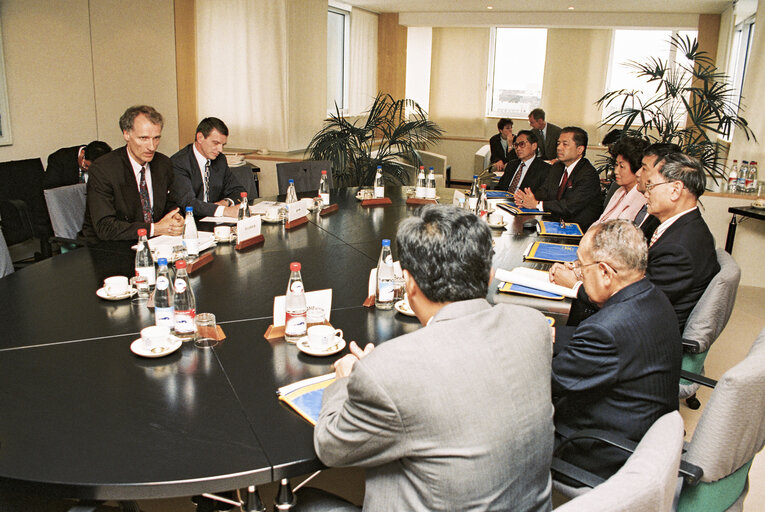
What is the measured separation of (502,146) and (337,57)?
2783mm

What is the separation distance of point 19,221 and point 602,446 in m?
4.50

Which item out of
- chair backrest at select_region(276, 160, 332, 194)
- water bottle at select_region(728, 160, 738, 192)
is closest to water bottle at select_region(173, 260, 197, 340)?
chair backrest at select_region(276, 160, 332, 194)

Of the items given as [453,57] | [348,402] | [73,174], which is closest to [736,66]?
[453,57]

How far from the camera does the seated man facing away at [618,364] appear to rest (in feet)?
6.10

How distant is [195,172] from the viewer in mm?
4285

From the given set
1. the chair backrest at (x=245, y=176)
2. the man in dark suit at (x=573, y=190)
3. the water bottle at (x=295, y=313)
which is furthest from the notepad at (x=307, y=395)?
the chair backrest at (x=245, y=176)

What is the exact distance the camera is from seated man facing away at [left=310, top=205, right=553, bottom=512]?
127cm

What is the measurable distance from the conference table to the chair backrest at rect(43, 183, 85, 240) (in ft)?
2.73

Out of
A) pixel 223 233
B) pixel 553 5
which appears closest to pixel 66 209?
pixel 223 233

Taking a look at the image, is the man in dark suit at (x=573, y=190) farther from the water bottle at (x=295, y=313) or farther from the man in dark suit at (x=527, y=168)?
the water bottle at (x=295, y=313)

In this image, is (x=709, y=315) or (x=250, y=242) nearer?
(x=709, y=315)

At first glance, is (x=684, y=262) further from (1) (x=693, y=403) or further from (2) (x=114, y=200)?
(2) (x=114, y=200)

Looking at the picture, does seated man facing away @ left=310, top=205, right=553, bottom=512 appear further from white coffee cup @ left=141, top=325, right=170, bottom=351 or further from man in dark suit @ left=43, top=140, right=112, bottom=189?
man in dark suit @ left=43, top=140, right=112, bottom=189

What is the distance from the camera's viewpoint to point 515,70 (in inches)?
437
